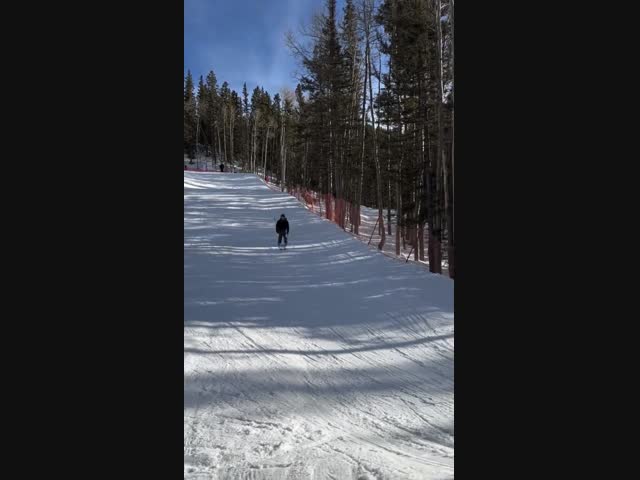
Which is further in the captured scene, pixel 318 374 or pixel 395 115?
pixel 395 115

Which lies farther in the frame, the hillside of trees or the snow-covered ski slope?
the hillside of trees

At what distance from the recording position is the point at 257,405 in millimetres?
3240

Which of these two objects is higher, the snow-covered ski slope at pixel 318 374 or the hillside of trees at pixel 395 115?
the hillside of trees at pixel 395 115

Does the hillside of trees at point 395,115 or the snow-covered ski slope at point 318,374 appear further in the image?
the hillside of trees at point 395,115

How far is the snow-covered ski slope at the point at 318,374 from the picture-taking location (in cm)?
263

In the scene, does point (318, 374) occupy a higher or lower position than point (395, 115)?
lower

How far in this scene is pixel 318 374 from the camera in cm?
383

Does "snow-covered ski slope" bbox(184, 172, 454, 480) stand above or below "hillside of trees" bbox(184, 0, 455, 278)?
below

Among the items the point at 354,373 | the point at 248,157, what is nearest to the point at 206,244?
the point at 354,373

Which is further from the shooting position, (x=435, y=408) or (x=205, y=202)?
(x=205, y=202)

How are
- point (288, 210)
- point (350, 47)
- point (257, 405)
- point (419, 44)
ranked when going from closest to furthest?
point (257, 405), point (419, 44), point (350, 47), point (288, 210)

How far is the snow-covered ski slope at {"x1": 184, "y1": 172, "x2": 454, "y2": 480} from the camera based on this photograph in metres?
2.63

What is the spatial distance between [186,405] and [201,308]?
2929 millimetres

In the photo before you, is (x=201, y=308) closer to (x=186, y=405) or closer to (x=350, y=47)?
(x=186, y=405)
